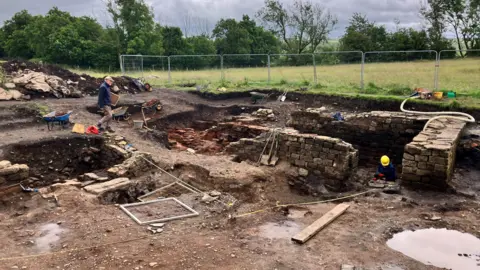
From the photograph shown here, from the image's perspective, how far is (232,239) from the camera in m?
6.30

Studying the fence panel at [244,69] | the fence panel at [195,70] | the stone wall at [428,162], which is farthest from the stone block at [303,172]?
the fence panel at [244,69]

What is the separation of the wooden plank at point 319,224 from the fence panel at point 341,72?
12.7 meters

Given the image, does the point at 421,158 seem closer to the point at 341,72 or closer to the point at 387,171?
the point at 387,171

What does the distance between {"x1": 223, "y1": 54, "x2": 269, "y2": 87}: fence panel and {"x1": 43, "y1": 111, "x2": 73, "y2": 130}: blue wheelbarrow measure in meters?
12.2

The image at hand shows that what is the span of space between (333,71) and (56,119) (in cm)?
1549

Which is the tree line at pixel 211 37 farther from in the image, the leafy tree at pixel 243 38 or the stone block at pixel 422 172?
the stone block at pixel 422 172

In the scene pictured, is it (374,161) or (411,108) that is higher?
(411,108)

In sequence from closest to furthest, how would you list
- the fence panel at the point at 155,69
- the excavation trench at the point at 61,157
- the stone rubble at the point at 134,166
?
the stone rubble at the point at 134,166 → the excavation trench at the point at 61,157 → the fence panel at the point at 155,69

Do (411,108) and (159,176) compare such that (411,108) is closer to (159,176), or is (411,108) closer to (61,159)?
(159,176)

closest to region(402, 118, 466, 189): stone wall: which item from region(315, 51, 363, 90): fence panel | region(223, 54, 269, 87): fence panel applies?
region(315, 51, 363, 90): fence panel

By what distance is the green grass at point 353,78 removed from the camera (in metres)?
17.2

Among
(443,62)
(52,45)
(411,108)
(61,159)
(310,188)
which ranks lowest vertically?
(310,188)

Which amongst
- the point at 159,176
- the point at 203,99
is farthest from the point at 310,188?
the point at 203,99

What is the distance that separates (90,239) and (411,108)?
12.9 meters
